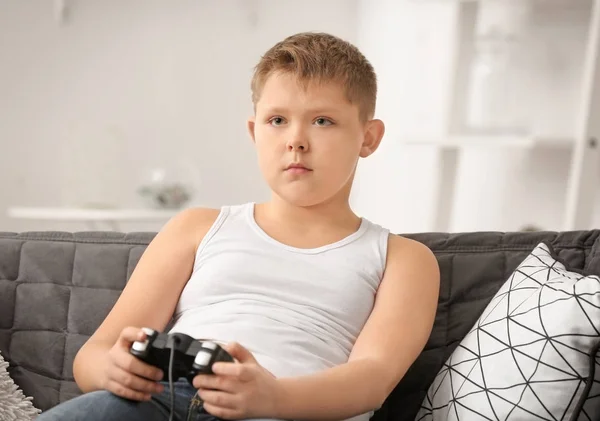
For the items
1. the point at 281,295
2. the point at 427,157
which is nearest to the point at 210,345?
the point at 281,295

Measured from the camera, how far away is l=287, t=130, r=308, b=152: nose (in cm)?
108

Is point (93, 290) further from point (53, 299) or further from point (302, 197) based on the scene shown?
point (302, 197)

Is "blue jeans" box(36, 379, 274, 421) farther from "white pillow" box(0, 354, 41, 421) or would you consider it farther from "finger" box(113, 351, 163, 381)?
"white pillow" box(0, 354, 41, 421)

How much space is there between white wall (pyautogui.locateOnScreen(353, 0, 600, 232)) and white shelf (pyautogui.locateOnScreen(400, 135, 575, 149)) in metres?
0.20

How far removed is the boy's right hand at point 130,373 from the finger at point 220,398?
80 mm

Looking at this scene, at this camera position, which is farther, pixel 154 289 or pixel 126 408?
pixel 154 289

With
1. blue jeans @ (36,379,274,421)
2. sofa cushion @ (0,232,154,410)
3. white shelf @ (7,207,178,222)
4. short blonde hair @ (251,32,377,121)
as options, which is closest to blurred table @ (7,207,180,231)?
white shelf @ (7,207,178,222)

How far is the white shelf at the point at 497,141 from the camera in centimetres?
203

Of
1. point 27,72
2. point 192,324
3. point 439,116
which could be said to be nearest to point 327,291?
point 192,324

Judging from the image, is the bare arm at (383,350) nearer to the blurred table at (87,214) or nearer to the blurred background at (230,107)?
the blurred background at (230,107)

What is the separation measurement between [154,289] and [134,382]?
23cm

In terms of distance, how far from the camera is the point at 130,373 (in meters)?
0.87

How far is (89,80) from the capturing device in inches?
116

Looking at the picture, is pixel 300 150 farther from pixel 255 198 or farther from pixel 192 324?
pixel 255 198
